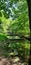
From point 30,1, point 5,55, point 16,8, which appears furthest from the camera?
point 16,8

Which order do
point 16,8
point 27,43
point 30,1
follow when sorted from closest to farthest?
point 30,1 → point 27,43 → point 16,8

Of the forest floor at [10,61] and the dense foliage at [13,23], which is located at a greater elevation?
the dense foliage at [13,23]

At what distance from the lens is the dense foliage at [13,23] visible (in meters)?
2.61

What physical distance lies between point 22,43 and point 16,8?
62 cm

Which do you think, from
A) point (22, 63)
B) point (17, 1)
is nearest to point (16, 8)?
point (17, 1)

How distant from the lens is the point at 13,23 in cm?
272

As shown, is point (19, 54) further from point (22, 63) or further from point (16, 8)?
point (16, 8)

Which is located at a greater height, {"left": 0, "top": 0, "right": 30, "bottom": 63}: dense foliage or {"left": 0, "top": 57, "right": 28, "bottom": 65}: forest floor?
{"left": 0, "top": 0, "right": 30, "bottom": 63}: dense foliage

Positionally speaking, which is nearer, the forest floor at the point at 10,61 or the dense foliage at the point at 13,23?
the forest floor at the point at 10,61

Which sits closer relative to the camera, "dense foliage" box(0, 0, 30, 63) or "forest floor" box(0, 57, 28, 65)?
"forest floor" box(0, 57, 28, 65)

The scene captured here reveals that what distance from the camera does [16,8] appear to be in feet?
9.45

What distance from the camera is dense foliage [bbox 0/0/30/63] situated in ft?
8.56

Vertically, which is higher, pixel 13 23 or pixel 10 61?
pixel 13 23

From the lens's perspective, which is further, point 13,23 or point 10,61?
point 13,23
